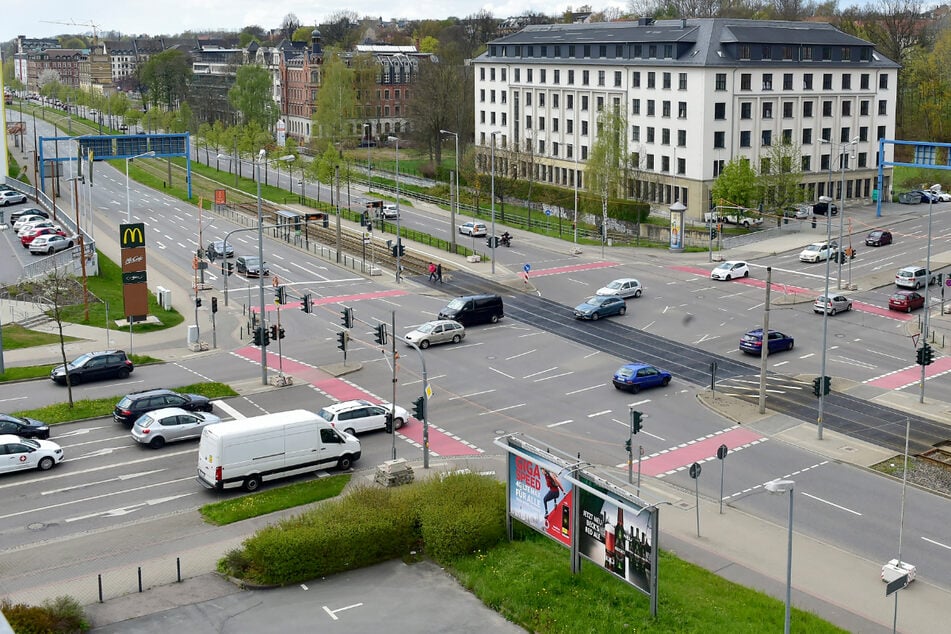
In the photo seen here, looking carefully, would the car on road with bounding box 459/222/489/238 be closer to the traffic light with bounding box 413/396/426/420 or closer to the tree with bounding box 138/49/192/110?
the traffic light with bounding box 413/396/426/420

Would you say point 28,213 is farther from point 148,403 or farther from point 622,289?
point 148,403

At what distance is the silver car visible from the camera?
39.1 m

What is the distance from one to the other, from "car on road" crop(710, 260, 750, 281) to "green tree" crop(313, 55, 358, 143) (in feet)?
229

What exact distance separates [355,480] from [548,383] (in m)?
14.4

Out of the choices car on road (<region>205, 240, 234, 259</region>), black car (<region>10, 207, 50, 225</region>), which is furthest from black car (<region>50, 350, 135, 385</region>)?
black car (<region>10, 207, 50, 225</region>)

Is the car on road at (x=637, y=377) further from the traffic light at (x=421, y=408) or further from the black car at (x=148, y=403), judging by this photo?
the black car at (x=148, y=403)

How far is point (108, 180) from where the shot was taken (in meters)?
123

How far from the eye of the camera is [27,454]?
36625mm

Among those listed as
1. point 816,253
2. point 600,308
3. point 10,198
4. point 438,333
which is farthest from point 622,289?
point 10,198

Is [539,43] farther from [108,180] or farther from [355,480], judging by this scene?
[355,480]

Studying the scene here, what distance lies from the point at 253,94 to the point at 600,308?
92.0 metres

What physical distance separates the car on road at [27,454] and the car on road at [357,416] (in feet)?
31.0

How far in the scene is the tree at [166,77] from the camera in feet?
582

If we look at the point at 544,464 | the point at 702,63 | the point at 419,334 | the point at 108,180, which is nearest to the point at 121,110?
the point at 108,180
